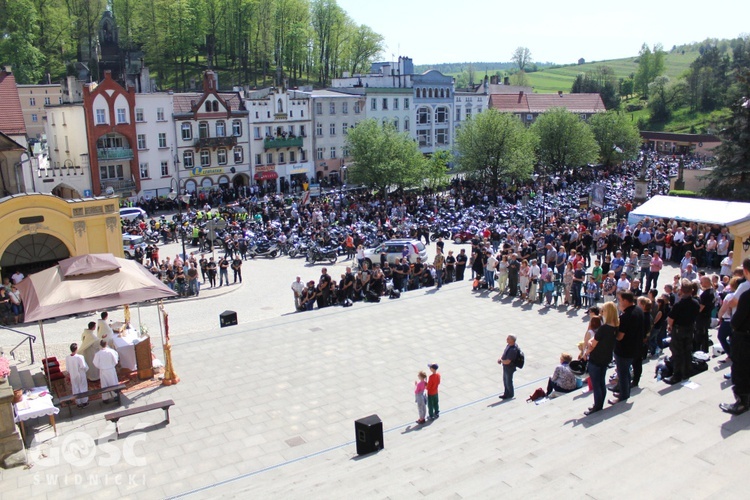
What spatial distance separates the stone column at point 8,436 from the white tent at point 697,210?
2199cm

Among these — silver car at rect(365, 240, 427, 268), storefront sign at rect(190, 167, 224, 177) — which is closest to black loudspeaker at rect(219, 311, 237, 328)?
silver car at rect(365, 240, 427, 268)

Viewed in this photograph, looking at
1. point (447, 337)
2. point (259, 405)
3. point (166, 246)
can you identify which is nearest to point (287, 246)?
point (166, 246)

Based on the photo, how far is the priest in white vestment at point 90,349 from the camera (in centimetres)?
1355

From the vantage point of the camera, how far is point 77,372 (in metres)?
12.7

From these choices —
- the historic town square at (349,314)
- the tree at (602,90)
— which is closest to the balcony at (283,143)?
the historic town square at (349,314)

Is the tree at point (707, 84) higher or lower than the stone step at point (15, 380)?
higher

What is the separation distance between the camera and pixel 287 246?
33375mm

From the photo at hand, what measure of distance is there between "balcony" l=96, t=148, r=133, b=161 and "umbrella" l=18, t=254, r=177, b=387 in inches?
1339

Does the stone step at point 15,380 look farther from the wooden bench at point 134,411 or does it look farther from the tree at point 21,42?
the tree at point 21,42

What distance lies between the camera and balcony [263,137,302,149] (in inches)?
2173

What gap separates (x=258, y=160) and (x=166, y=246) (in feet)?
70.3

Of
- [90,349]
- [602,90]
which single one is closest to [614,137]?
[602,90]

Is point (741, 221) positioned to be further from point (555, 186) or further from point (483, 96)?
point (483, 96)

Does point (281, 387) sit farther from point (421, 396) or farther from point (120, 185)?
point (120, 185)
